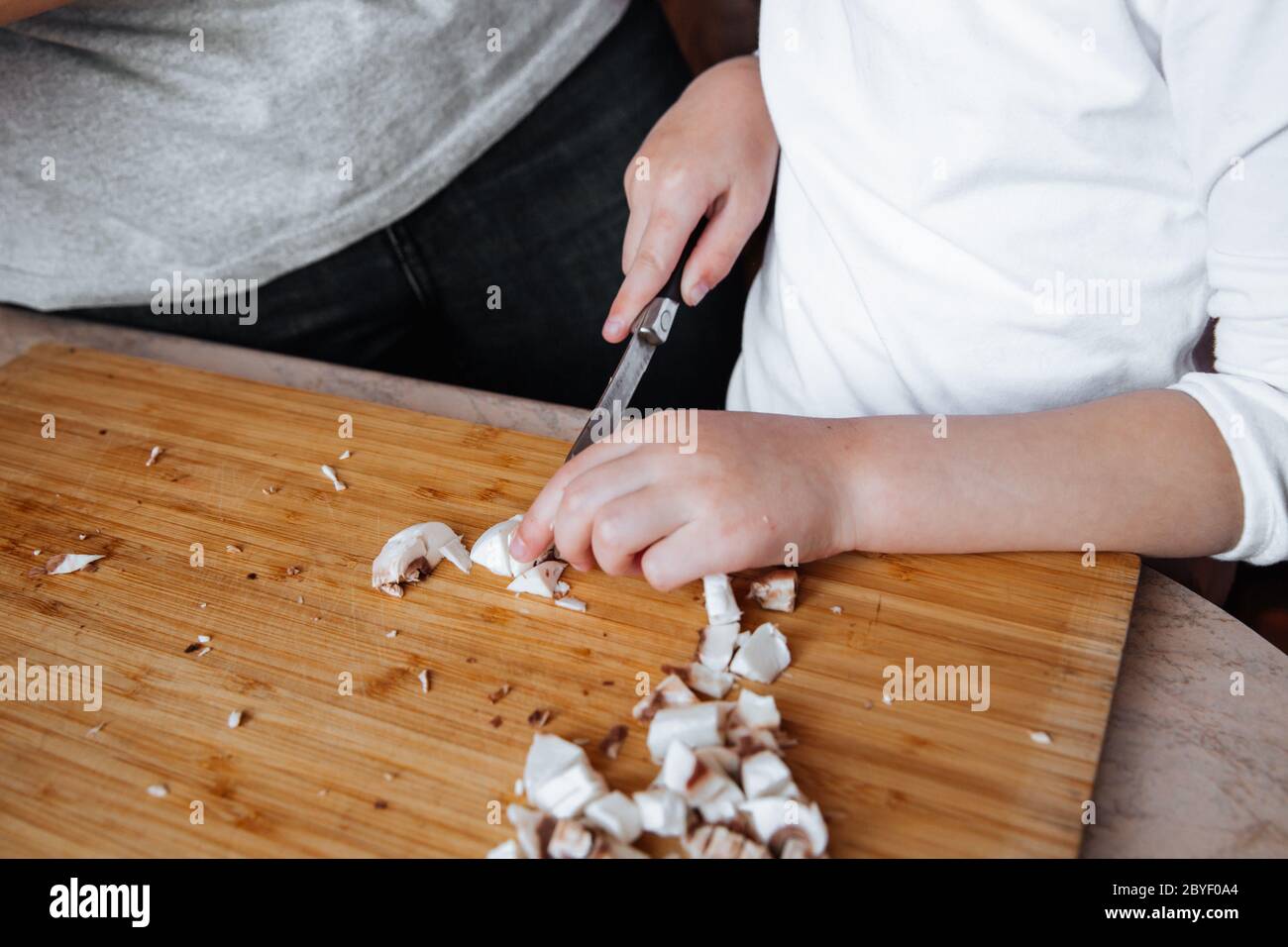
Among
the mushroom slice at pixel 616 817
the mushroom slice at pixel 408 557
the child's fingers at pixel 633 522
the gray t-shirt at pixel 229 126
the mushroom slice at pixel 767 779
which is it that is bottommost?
the mushroom slice at pixel 616 817

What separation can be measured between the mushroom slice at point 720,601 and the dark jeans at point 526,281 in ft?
1.92

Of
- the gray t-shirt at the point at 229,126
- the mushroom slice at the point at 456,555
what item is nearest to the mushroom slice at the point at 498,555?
the mushroom slice at the point at 456,555

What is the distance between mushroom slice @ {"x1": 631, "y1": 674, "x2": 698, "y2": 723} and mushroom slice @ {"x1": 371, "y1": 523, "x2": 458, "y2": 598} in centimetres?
20

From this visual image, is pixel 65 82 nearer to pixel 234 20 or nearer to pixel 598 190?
pixel 234 20

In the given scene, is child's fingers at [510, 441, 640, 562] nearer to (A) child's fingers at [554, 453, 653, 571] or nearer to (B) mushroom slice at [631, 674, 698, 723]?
(A) child's fingers at [554, 453, 653, 571]

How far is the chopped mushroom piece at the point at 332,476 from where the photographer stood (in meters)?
0.80

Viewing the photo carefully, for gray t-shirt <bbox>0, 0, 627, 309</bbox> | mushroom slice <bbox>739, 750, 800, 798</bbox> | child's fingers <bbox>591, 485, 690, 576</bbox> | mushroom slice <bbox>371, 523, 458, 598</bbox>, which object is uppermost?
gray t-shirt <bbox>0, 0, 627, 309</bbox>

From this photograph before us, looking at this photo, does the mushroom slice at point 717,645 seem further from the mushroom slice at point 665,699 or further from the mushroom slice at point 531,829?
the mushroom slice at point 531,829

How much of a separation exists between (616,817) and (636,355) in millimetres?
386

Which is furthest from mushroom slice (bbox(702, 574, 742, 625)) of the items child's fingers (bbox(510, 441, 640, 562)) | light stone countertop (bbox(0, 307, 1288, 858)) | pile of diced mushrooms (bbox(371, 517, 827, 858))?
light stone countertop (bbox(0, 307, 1288, 858))

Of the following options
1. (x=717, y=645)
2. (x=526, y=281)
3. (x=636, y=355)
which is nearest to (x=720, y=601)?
(x=717, y=645)

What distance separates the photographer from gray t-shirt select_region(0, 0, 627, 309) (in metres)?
0.96

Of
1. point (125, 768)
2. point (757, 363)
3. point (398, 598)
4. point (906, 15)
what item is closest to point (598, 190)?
point (757, 363)
